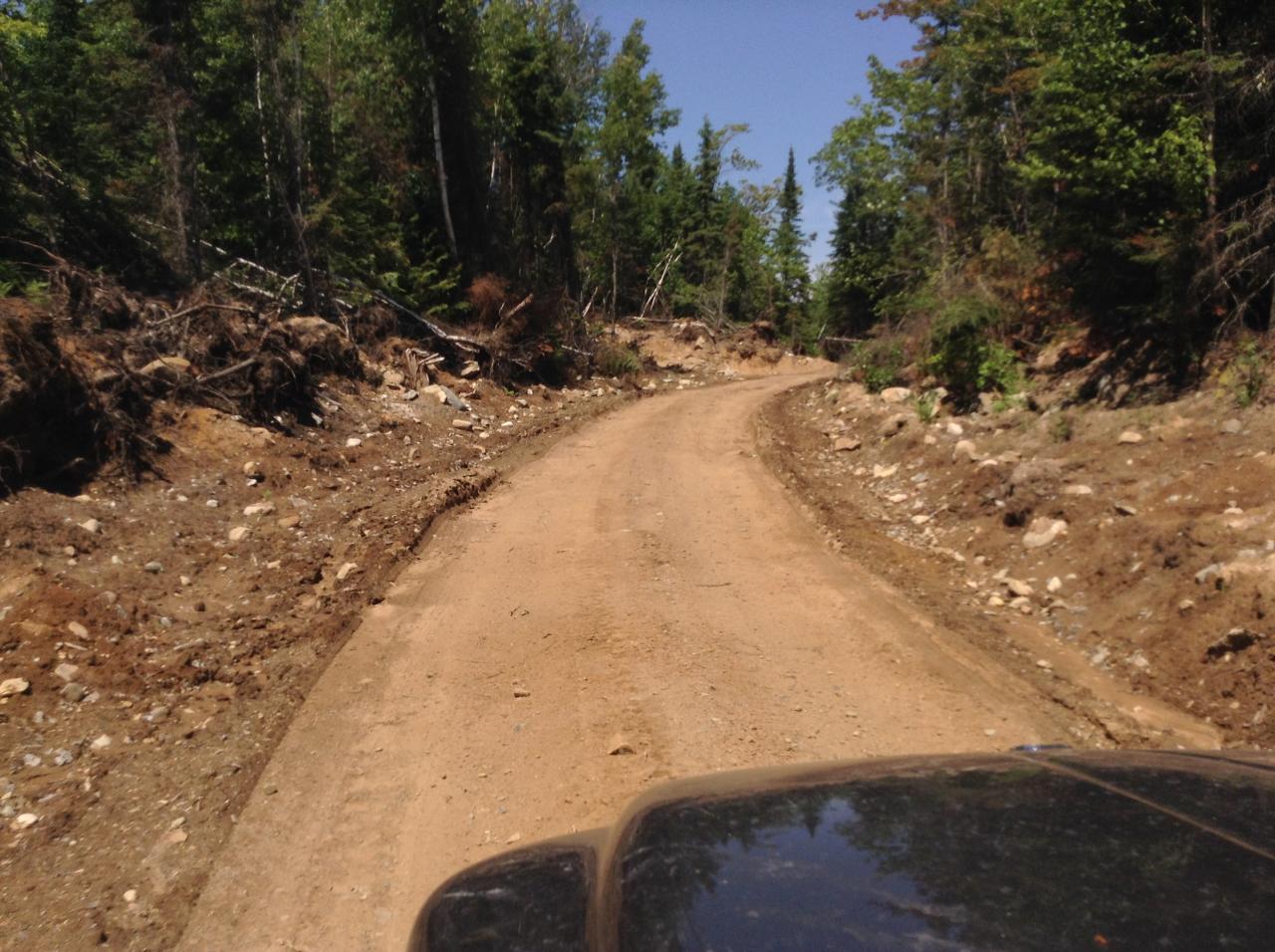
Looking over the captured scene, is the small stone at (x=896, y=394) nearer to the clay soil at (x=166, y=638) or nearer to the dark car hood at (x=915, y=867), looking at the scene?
the clay soil at (x=166, y=638)

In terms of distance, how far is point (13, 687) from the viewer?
517 cm

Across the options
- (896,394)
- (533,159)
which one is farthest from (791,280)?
(896,394)

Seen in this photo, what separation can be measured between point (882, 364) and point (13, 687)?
48.4 feet

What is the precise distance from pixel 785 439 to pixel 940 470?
4.62 m

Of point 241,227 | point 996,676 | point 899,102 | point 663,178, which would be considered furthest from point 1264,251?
point 663,178

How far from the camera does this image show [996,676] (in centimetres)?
583

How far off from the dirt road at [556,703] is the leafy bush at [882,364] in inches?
325

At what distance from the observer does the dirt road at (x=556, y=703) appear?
3992 mm

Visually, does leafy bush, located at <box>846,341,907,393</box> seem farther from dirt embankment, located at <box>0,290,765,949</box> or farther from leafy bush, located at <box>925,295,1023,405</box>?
dirt embankment, located at <box>0,290,765,949</box>

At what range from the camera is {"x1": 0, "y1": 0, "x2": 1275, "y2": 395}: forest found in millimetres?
9219

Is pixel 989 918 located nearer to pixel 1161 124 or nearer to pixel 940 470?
pixel 940 470

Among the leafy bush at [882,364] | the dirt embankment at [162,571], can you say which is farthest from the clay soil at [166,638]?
the leafy bush at [882,364]

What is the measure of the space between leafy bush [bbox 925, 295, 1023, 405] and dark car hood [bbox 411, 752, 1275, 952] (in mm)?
10734

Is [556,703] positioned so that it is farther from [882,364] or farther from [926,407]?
[882,364]
